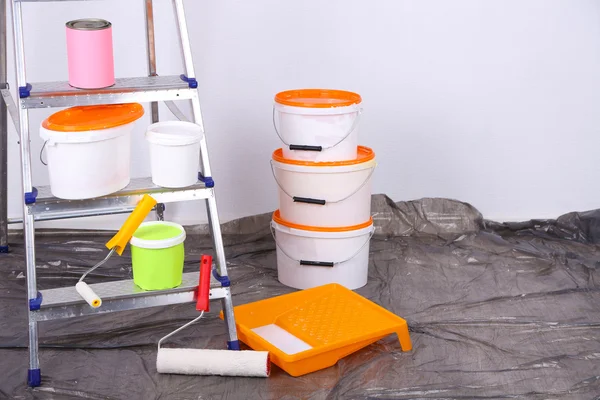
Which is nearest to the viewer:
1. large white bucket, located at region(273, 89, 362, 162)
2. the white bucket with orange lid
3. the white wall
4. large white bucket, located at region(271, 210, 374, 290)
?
the white bucket with orange lid

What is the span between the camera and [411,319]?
2.82 m

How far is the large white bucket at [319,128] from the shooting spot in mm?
2926

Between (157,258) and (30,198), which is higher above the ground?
(30,198)

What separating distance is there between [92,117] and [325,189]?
0.89 m

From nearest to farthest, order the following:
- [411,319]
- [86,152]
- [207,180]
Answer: [86,152] → [207,180] → [411,319]

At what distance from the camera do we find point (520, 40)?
3.57m

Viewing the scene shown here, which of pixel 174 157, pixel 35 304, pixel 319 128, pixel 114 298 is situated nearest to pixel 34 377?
pixel 35 304

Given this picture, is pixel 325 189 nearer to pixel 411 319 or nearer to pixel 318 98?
pixel 318 98

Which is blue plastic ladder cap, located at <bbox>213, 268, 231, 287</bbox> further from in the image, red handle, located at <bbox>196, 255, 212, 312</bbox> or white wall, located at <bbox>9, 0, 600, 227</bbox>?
white wall, located at <bbox>9, 0, 600, 227</bbox>

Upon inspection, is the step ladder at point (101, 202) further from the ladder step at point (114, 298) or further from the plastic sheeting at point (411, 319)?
the plastic sheeting at point (411, 319)

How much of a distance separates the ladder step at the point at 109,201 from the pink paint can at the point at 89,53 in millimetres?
313

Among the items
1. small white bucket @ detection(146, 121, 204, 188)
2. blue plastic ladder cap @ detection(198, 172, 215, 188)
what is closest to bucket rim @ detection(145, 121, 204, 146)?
small white bucket @ detection(146, 121, 204, 188)

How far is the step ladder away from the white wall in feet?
2.98

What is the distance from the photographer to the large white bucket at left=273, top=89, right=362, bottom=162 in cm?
293
